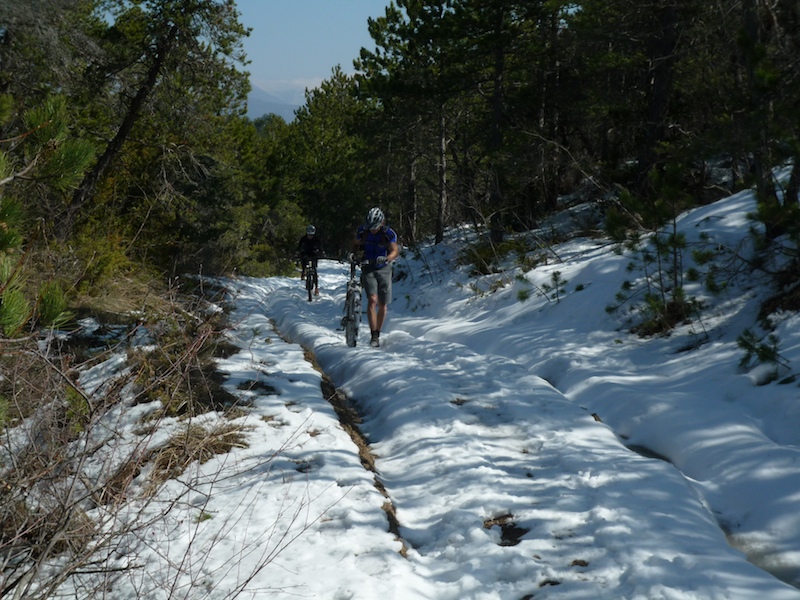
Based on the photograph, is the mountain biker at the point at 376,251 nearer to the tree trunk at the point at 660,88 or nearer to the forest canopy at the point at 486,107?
the forest canopy at the point at 486,107

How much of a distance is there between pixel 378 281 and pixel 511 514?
5771 millimetres

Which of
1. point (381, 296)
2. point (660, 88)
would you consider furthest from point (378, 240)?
point (660, 88)

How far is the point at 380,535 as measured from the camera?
13.2 ft

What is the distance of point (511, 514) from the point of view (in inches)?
166

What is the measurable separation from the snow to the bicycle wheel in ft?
2.50

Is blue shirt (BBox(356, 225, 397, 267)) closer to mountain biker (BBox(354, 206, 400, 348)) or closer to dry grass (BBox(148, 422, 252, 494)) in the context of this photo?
mountain biker (BBox(354, 206, 400, 348))

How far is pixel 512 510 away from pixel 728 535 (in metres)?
1.29

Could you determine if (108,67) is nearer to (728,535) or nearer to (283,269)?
(728,535)

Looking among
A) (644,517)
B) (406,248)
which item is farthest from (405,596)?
(406,248)

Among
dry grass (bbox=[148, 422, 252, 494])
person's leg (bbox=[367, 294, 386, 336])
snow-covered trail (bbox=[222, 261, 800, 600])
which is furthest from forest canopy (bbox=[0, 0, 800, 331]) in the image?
person's leg (bbox=[367, 294, 386, 336])

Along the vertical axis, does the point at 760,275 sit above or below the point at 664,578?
above

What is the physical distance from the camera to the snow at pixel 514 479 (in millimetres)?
3494

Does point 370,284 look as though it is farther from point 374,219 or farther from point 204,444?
point 204,444

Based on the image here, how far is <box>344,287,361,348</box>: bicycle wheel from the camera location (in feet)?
31.6
